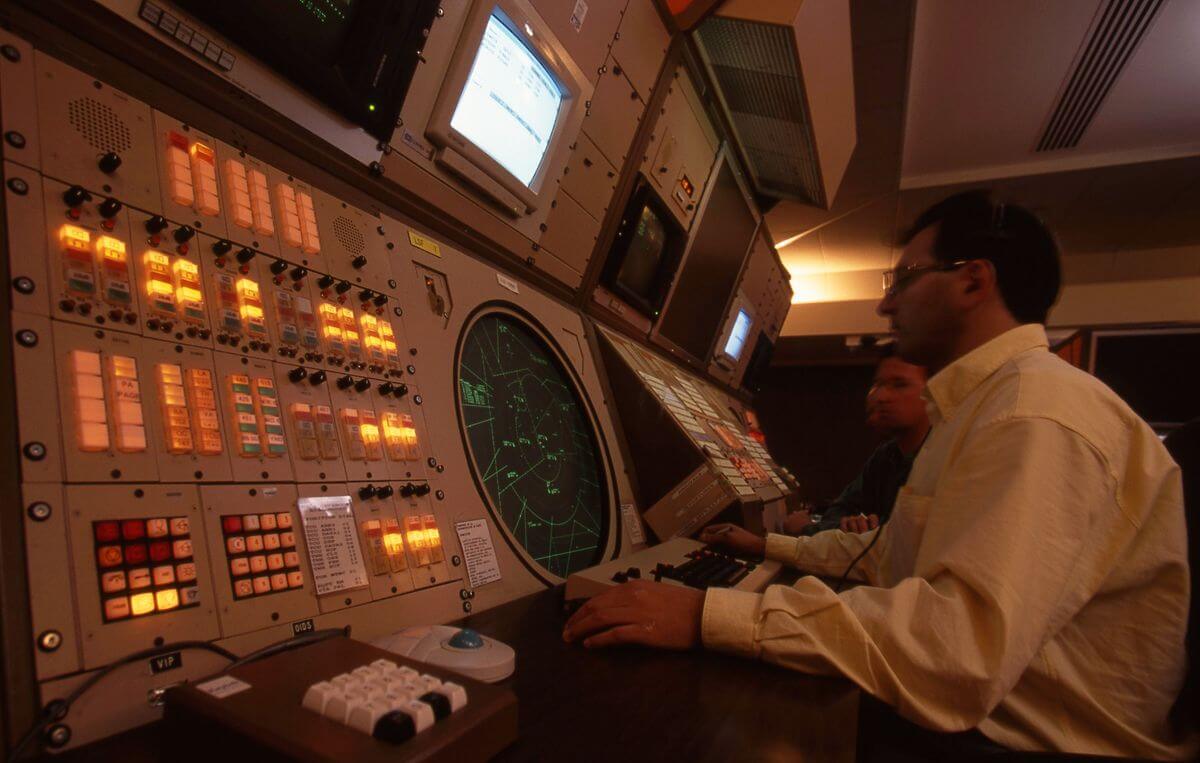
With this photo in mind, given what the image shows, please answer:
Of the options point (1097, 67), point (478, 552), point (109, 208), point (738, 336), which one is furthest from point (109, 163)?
point (1097, 67)

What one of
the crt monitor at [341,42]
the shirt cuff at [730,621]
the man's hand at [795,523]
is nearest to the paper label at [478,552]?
the shirt cuff at [730,621]

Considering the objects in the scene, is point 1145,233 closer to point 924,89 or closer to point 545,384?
point 924,89

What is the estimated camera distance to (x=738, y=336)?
12.6 feet

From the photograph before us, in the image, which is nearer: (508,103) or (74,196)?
(74,196)

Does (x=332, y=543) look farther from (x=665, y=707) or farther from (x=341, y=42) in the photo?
(x=341, y=42)

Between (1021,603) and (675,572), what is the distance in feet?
1.69

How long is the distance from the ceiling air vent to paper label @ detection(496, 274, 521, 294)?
1.22 metres

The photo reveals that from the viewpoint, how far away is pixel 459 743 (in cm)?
46

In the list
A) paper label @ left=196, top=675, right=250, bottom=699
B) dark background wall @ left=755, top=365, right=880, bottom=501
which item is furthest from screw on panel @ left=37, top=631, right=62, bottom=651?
dark background wall @ left=755, top=365, right=880, bottom=501

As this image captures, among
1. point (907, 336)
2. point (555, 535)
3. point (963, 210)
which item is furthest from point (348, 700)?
point (963, 210)

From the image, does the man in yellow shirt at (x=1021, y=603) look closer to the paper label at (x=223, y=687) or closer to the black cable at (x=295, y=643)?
the black cable at (x=295, y=643)

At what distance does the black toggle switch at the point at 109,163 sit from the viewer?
2.31 ft

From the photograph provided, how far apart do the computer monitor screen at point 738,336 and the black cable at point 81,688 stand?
329 cm

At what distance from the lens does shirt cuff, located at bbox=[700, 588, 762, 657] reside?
32.7 inches
